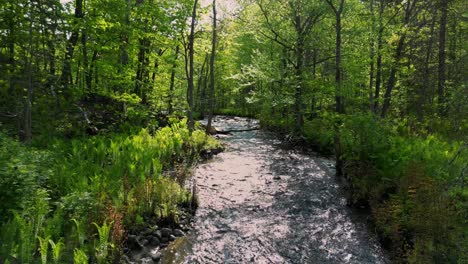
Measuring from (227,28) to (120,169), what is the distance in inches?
758

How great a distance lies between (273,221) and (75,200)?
4.44m

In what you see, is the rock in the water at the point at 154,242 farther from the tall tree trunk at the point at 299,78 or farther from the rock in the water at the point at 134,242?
the tall tree trunk at the point at 299,78

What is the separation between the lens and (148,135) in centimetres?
1142

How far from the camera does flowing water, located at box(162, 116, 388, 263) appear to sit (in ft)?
19.0

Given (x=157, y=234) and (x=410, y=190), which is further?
(x=157, y=234)

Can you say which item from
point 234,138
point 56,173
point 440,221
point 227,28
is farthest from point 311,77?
point 56,173

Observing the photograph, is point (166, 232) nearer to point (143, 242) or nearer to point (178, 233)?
point (178, 233)

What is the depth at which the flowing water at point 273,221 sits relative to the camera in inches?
228

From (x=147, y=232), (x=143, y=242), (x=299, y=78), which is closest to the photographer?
(x=143, y=242)

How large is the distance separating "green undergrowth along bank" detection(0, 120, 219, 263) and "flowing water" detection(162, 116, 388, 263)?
1.09 metres

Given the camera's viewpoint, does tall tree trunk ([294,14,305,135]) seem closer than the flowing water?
No

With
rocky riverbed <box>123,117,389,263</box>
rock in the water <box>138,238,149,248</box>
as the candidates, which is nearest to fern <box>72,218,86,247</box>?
rocky riverbed <box>123,117,389,263</box>

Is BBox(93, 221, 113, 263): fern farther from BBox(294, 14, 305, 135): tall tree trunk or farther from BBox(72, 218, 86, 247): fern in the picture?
BBox(294, 14, 305, 135): tall tree trunk

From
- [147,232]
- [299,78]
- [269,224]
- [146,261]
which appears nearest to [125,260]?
[146,261]
